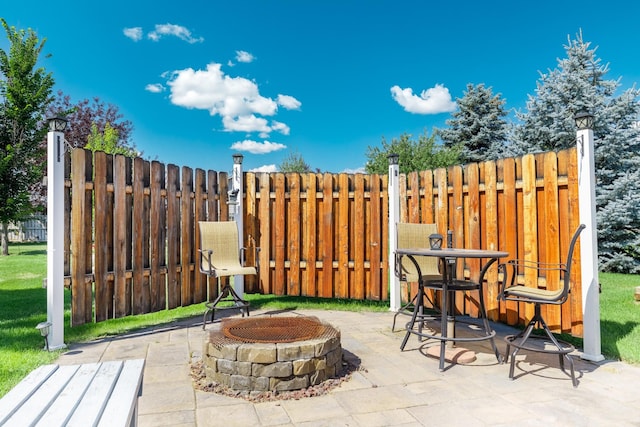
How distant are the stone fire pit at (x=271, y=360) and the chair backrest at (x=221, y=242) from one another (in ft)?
6.17

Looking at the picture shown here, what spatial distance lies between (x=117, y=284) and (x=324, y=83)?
14480mm

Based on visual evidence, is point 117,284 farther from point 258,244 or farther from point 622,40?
point 622,40

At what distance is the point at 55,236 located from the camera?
3.40 meters

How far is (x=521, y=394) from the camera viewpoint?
245 centimetres

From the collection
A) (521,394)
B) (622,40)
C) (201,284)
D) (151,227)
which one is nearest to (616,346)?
(521,394)

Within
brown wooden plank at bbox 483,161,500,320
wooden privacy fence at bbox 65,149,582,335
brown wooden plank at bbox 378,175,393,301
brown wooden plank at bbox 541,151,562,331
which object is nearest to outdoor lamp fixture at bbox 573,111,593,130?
wooden privacy fence at bbox 65,149,582,335

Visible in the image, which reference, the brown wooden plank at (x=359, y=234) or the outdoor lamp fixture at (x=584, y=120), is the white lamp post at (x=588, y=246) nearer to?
the outdoor lamp fixture at (x=584, y=120)

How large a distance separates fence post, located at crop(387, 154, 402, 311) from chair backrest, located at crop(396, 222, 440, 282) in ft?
1.67

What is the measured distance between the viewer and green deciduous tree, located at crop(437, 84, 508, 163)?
14195 millimetres

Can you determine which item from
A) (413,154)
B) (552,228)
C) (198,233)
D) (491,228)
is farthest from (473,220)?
(413,154)

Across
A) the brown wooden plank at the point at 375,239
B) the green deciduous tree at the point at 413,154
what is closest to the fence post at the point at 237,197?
the brown wooden plank at the point at 375,239

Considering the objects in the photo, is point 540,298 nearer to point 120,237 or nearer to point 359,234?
point 359,234

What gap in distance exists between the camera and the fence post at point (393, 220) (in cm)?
489

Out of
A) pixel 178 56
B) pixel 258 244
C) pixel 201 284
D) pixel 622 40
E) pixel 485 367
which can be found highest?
pixel 178 56
